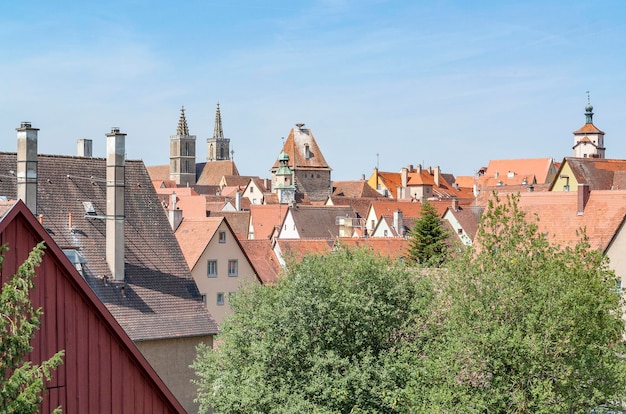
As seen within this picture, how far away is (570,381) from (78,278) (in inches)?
549

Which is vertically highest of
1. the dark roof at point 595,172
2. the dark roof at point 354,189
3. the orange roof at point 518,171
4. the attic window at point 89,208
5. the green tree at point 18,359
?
the orange roof at point 518,171

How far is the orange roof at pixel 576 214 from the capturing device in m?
42.1

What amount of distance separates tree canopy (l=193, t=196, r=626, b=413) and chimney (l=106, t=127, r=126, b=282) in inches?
229

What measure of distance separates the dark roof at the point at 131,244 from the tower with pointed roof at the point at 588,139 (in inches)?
4281

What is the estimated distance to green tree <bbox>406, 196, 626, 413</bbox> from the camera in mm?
22641

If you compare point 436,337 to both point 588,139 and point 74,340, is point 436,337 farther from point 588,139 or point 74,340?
point 588,139

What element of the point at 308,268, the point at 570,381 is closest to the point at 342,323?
the point at 308,268

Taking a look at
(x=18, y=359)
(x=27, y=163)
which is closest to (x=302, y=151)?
(x=27, y=163)

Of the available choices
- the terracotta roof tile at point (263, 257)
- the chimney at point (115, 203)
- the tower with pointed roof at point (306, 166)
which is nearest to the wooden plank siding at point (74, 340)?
the chimney at point (115, 203)

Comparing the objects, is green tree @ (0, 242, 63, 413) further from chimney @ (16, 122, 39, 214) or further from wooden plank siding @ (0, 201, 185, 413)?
chimney @ (16, 122, 39, 214)

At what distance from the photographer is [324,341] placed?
2553 cm

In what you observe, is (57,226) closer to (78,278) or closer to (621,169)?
(78,278)

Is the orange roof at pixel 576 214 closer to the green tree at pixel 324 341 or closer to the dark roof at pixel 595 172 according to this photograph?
the dark roof at pixel 595 172

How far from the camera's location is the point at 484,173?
621ft
